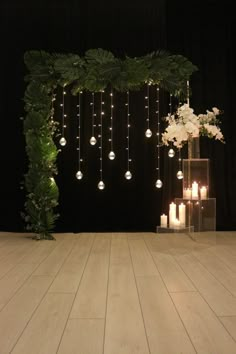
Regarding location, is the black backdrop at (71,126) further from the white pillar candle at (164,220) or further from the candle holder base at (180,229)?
the candle holder base at (180,229)

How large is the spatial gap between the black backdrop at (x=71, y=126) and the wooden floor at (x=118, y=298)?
1141mm

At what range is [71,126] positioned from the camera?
629 cm

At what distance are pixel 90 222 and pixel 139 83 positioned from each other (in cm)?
205

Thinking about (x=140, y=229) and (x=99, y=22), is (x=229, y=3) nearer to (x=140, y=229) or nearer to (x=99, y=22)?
(x=99, y=22)

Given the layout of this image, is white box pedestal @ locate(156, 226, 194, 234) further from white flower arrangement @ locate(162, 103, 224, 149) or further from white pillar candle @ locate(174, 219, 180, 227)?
white flower arrangement @ locate(162, 103, 224, 149)

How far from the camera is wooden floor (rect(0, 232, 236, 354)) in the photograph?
233cm

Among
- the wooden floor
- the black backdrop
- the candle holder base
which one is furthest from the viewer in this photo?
the black backdrop

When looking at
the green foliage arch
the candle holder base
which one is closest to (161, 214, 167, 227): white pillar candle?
the candle holder base

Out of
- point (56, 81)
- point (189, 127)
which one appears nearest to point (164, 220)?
point (189, 127)

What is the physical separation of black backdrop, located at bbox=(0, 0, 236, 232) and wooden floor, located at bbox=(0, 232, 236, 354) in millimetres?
1141

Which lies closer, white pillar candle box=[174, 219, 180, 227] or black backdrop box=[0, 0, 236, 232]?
white pillar candle box=[174, 219, 180, 227]

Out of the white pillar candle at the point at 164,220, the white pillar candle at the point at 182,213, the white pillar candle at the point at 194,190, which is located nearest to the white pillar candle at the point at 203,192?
the white pillar candle at the point at 194,190

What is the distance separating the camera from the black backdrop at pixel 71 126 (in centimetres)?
626

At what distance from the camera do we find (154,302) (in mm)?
3004
